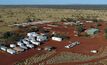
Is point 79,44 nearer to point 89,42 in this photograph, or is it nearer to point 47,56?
point 89,42

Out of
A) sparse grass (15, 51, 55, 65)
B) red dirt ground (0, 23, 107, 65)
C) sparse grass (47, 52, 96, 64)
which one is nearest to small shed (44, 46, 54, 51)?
red dirt ground (0, 23, 107, 65)

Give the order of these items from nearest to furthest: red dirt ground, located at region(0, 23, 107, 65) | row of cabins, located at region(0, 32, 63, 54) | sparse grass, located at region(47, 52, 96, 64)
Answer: sparse grass, located at region(47, 52, 96, 64), red dirt ground, located at region(0, 23, 107, 65), row of cabins, located at region(0, 32, 63, 54)

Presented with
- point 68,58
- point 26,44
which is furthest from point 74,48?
point 26,44

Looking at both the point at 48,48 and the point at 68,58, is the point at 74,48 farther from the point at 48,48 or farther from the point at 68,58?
the point at 68,58

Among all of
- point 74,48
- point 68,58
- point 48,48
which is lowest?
point 74,48

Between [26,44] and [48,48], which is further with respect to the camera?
[26,44]

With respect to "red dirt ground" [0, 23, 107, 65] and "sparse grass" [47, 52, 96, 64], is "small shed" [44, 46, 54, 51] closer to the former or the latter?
"red dirt ground" [0, 23, 107, 65]

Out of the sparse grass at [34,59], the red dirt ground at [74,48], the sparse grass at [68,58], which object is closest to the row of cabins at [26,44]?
the red dirt ground at [74,48]

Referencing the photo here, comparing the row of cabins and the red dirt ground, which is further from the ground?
the row of cabins

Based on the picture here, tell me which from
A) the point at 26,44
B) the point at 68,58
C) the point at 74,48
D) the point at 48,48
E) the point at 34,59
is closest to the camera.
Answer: the point at 34,59

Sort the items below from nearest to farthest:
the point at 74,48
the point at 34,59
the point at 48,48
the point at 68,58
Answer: the point at 34,59 → the point at 68,58 → the point at 48,48 → the point at 74,48

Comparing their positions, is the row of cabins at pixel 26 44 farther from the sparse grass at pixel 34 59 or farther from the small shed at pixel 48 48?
the sparse grass at pixel 34 59
